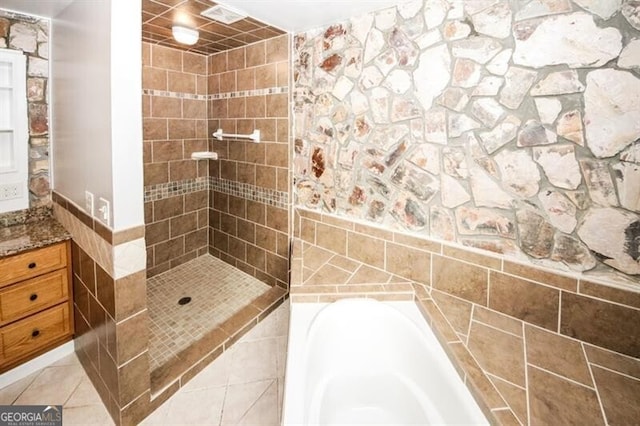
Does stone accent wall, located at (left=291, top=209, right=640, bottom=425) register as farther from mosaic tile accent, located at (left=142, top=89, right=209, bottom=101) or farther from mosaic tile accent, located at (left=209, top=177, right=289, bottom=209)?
mosaic tile accent, located at (left=142, top=89, right=209, bottom=101)

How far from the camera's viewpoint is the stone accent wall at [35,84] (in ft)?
6.14

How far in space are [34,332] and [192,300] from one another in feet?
3.22

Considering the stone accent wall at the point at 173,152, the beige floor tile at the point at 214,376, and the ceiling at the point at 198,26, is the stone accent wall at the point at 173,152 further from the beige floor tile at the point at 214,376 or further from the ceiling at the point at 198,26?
the beige floor tile at the point at 214,376

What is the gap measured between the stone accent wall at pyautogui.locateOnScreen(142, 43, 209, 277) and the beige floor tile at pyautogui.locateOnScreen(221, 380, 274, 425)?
67.3 inches

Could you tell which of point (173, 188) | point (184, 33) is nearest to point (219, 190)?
point (173, 188)

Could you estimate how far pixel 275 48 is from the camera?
2.39 m

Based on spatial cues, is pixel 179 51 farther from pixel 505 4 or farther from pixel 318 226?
pixel 505 4

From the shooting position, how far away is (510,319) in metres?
1.57

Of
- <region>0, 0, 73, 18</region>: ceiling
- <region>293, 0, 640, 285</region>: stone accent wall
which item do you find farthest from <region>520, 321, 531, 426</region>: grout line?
<region>0, 0, 73, 18</region>: ceiling

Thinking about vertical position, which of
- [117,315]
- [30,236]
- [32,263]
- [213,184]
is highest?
[213,184]

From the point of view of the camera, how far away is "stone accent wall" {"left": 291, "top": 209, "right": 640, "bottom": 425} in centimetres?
111

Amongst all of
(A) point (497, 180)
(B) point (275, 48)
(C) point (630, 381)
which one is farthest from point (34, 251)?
(C) point (630, 381)

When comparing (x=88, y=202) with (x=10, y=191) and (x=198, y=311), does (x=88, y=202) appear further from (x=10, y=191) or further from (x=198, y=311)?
(x=198, y=311)

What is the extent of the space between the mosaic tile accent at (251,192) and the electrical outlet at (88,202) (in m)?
1.31
